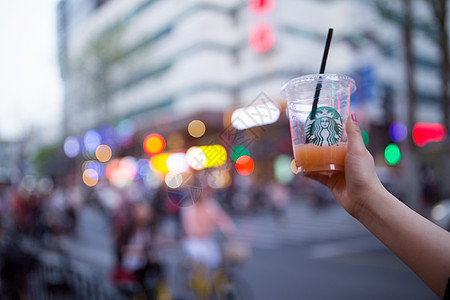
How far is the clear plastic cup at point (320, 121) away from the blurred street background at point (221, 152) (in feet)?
0.37

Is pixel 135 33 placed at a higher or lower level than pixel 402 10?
higher

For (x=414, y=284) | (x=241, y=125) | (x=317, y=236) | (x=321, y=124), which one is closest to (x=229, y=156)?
(x=241, y=125)

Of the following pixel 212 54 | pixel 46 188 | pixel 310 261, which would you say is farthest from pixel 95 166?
pixel 310 261

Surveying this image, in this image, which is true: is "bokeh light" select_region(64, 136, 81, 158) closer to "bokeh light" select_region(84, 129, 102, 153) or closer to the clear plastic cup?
"bokeh light" select_region(84, 129, 102, 153)

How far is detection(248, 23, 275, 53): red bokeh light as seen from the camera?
47.9 ft

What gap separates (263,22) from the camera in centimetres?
1464

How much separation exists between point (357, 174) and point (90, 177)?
32.5 metres

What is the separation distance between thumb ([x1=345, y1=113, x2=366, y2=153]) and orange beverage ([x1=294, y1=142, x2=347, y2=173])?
48mm

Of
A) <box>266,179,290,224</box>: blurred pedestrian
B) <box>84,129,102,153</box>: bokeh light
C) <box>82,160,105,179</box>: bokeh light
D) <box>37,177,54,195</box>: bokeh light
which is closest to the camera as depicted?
<box>37,177,54,195</box>: bokeh light

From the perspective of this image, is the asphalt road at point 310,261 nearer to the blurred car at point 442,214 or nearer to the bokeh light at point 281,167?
the blurred car at point 442,214

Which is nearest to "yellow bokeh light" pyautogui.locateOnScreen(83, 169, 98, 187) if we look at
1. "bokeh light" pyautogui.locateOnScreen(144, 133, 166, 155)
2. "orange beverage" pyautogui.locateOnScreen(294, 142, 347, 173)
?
"bokeh light" pyautogui.locateOnScreen(144, 133, 166, 155)

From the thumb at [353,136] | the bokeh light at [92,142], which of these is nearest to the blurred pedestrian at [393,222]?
the thumb at [353,136]

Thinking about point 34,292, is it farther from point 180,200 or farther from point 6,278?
point 180,200

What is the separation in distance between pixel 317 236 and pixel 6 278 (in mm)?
8960
